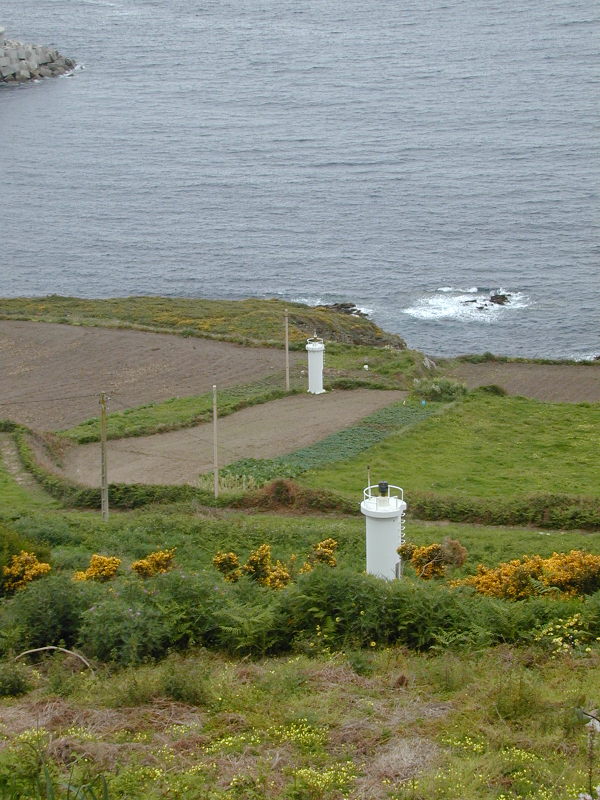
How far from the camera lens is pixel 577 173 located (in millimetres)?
90688

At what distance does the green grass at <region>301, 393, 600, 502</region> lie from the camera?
94.1ft

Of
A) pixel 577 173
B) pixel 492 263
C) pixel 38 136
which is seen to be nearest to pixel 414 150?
pixel 577 173

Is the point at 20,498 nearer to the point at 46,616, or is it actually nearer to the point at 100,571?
the point at 100,571

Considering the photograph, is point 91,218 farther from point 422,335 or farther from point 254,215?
point 422,335

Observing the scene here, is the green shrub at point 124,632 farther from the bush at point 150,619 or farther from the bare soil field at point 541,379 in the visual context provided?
the bare soil field at point 541,379

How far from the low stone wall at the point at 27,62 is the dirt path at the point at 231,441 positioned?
103005mm

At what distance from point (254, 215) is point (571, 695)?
252 feet

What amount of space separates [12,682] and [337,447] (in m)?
20.6

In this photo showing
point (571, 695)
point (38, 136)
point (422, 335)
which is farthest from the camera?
point (38, 136)

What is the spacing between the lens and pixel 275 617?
14250 mm

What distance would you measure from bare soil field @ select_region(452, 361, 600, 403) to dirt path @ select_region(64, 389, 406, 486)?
691 centimetres

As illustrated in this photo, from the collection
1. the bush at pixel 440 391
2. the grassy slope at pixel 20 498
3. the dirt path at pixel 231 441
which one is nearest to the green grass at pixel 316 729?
the grassy slope at pixel 20 498

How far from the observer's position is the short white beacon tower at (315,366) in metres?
37.5

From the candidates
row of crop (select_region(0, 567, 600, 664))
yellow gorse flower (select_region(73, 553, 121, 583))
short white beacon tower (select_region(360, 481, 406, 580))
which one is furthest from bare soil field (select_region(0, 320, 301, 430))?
row of crop (select_region(0, 567, 600, 664))
